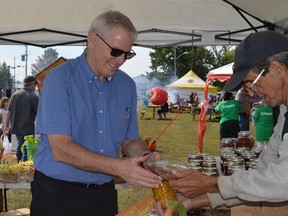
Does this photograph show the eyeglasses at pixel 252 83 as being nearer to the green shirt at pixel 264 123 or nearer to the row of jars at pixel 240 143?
the row of jars at pixel 240 143

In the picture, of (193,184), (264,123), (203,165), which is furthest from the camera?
(264,123)

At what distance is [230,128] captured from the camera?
8812mm

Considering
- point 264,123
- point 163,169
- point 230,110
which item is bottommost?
point 264,123

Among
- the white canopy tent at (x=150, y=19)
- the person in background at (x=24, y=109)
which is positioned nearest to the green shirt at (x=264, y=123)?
the white canopy tent at (x=150, y=19)

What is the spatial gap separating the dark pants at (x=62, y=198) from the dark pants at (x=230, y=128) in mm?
6836

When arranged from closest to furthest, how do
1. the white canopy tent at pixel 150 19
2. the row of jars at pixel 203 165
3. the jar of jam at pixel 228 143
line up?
the row of jars at pixel 203 165
the jar of jam at pixel 228 143
the white canopy tent at pixel 150 19

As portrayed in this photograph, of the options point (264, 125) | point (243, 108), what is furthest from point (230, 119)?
point (243, 108)

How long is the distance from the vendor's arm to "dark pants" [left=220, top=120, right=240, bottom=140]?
708 cm

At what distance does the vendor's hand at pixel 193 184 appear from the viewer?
1.96m

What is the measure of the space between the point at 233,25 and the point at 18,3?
113 inches

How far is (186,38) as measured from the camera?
6504 millimetres

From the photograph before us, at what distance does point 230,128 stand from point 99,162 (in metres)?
7.22

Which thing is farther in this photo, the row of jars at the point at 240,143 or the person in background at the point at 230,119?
the person in background at the point at 230,119

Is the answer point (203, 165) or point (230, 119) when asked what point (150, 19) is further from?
point (230, 119)
